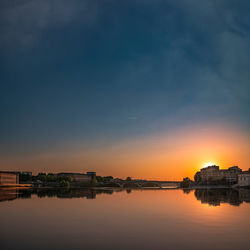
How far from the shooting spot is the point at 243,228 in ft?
93.1

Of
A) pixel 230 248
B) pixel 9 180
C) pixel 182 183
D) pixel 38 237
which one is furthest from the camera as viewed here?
pixel 182 183

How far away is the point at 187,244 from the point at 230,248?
302 centimetres

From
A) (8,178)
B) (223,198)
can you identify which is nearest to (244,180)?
(223,198)

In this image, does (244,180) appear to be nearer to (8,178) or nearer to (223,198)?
(223,198)

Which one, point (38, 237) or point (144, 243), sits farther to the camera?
point (38, 237)

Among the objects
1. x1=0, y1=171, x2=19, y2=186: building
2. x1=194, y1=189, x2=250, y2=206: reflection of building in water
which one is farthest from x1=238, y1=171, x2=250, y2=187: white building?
x1=0, y1=171, x2=19, y2=186: building

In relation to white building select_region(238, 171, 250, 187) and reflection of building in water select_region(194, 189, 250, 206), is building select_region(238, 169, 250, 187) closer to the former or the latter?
white building select_region(238, 171, 250, 187)

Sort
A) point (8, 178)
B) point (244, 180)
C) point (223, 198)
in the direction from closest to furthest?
point (223, 198)
point (8, 178)
point (244, 180)

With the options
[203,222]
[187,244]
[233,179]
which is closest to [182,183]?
[233,179]

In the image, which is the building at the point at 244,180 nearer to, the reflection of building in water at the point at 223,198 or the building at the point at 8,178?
the reflection of building in water at the point at 223,198

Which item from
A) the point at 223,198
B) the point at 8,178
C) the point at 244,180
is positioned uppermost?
the point at 223,198

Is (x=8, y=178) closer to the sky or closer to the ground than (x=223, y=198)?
closer to the ground

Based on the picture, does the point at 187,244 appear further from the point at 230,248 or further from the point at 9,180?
the point at 9,180

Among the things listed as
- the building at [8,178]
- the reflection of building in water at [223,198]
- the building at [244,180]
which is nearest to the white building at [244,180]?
the building at [244,180]
